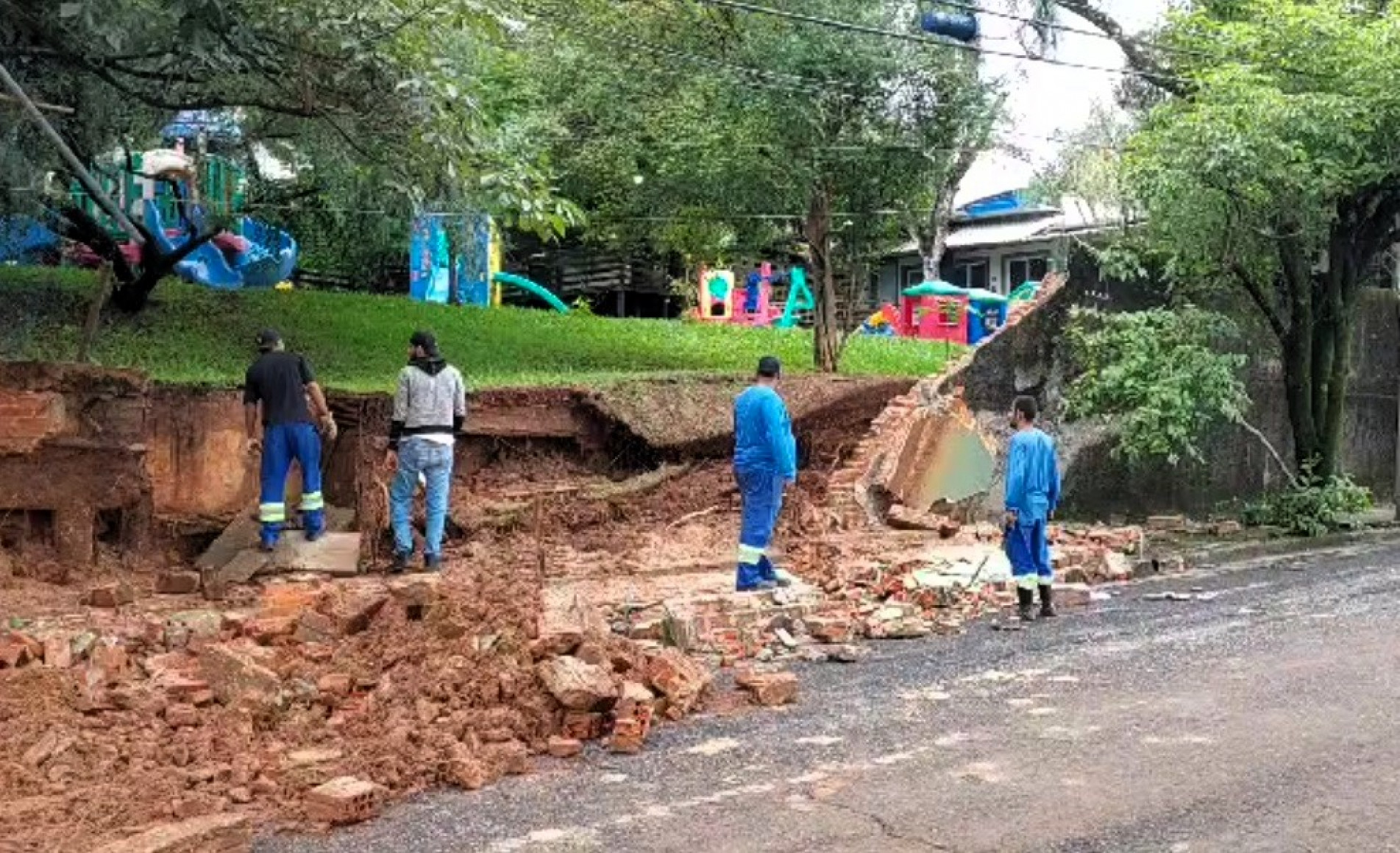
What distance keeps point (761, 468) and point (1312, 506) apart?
28.3ft

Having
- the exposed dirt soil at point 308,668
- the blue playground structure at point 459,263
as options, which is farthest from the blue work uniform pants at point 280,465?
the blue playground structure at point 459,263

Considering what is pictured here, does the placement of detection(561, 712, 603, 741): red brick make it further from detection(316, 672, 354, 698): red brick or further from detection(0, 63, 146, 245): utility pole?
detection(0, 63, 146, 245): utility pole

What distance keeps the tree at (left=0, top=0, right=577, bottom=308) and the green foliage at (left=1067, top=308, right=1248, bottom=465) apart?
6974 millimetres

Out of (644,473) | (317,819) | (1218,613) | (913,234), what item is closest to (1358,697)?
(1218,613)

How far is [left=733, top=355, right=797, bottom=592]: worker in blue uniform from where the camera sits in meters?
10.1

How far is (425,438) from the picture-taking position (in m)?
10.1

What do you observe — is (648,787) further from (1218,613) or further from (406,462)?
(1218,613)

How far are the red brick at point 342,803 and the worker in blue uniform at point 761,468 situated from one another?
193 inches

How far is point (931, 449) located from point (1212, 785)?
8.23 m

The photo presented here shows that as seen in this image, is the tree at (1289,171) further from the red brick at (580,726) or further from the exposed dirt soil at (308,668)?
the red brick at (580,726)

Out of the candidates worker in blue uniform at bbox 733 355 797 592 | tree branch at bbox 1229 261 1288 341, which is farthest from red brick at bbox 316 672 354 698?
tree branch at bbox 1229 261 1288 341

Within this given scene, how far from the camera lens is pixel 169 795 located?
5.41m

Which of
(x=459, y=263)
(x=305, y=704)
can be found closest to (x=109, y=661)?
(x=305, y=704)

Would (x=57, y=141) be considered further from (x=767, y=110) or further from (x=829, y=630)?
(x=767, y=110)
